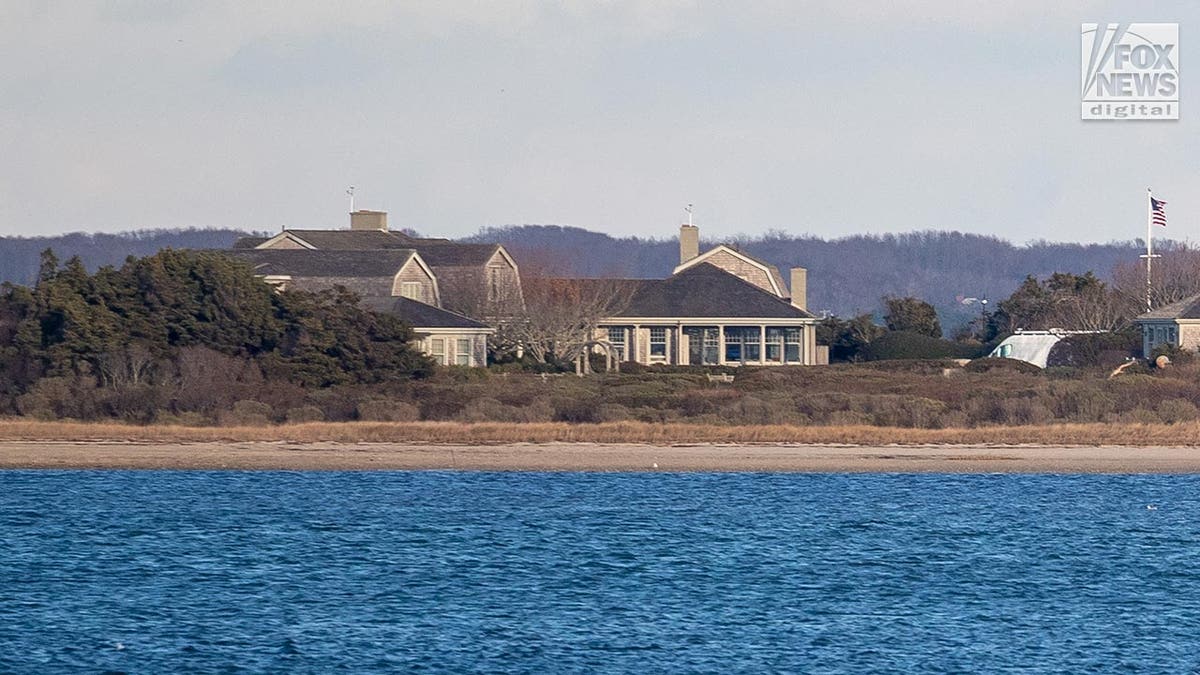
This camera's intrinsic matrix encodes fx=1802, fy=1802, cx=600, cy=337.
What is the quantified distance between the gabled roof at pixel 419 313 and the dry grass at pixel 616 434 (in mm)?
16816

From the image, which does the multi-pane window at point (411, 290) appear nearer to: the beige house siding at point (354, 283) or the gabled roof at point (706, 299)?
the beige house siding at point (354, 283)

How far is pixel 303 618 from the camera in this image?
23453mm

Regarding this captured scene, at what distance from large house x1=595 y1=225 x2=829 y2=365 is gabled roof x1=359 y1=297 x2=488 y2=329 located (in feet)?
24.0

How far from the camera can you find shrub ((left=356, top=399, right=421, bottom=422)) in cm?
4194

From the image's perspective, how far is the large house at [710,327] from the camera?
6556 centimetres

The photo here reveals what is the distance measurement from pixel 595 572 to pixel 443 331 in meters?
30.8

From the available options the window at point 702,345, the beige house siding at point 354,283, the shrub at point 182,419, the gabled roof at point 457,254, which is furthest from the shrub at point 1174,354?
the shrub at point 182,419

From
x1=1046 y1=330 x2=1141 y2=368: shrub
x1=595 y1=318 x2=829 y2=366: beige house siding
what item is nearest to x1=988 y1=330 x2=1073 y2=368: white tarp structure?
x1=1046 y1=330 x2=1141 y2=368: shrub

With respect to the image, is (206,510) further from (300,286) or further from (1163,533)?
(300,286)

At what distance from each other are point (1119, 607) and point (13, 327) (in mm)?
31295

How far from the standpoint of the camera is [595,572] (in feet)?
90.1

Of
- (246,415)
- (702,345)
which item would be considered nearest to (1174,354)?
(702,345)

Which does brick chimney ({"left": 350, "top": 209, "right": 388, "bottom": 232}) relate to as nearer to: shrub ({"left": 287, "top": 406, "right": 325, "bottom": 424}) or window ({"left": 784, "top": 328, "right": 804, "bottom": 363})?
window ({"left": 784, "top": 328, "right": 804, "bottom": 363})

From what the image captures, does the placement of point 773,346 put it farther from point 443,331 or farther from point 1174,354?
point 1174,354
